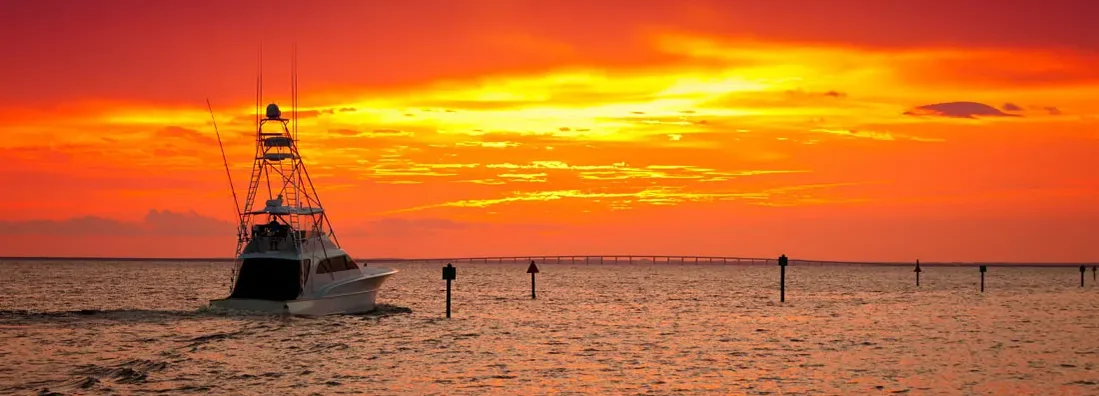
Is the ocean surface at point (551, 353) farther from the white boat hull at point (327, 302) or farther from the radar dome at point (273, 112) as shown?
the radar dome at point (273, 112)

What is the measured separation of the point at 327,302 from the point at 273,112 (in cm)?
980

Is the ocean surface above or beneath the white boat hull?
beneath

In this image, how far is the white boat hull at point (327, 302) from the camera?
2030 inches

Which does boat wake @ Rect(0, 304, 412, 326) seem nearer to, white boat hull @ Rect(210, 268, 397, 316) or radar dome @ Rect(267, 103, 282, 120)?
white boat hull @ Rect(210, 268, 397, 316)

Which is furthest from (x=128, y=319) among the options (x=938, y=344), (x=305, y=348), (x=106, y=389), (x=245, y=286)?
(x=938, y=344)

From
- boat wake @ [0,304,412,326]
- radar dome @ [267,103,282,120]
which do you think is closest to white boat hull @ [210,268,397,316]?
boat wake @ [0,304,412,326]

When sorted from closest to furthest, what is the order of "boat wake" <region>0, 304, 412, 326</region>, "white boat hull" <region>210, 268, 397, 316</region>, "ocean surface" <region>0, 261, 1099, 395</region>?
"ocean surface" <region>0, 261, 1099, 395</region> → "white boat hull" <region>210, 268, 397, 316</region> → "boat wake" <region>0, 304, 412, 326</region>

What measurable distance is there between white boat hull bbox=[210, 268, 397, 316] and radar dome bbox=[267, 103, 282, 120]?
885cm

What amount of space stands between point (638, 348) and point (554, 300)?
44999 millimetres

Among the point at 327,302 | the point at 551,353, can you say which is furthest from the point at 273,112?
the point at 551,353

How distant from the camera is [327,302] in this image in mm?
53781

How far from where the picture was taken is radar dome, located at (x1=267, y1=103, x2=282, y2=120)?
5541 centimetres

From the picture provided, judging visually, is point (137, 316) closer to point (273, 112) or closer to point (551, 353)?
point (273, 112)

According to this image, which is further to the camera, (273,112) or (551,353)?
(273,112)
